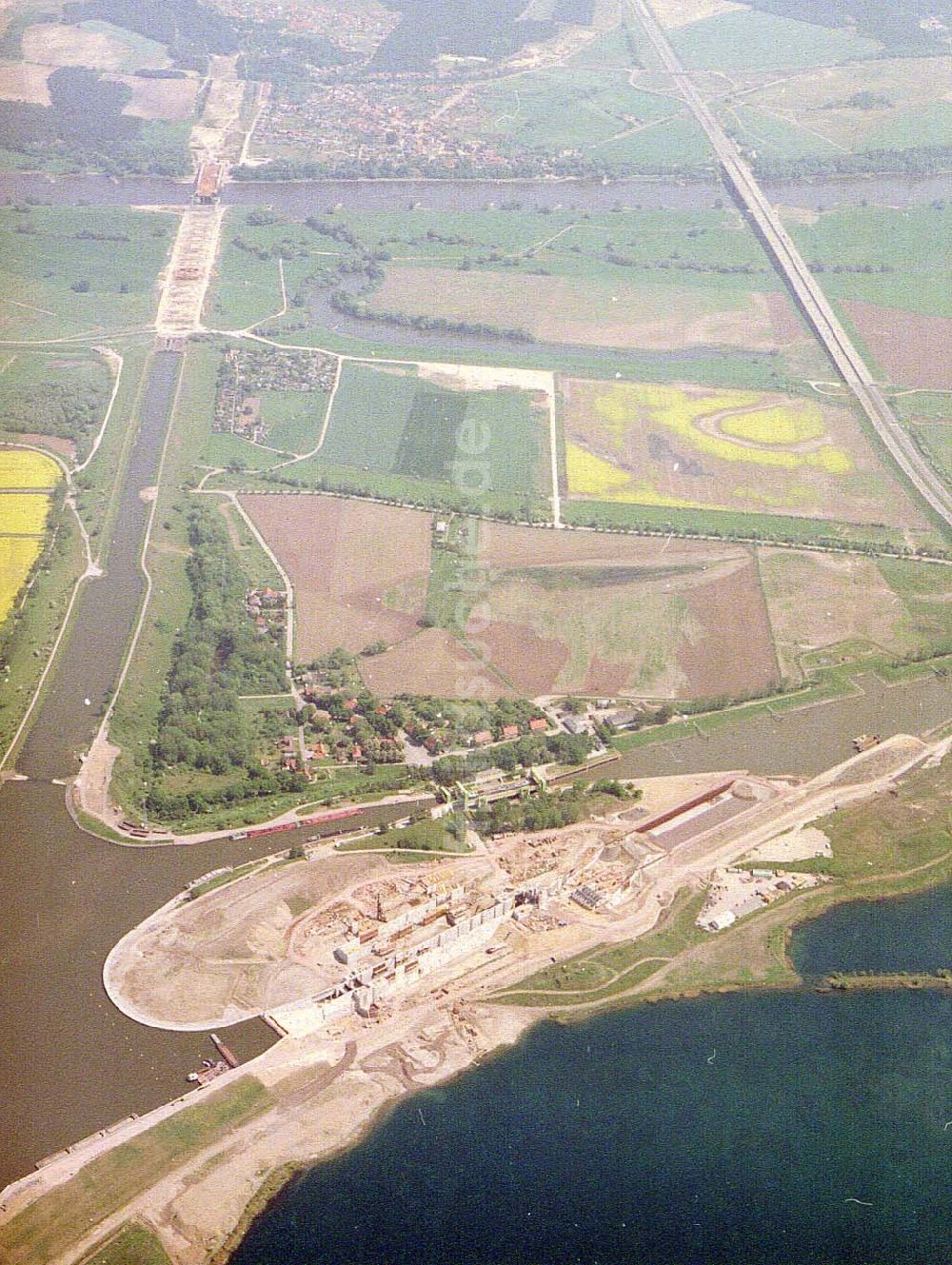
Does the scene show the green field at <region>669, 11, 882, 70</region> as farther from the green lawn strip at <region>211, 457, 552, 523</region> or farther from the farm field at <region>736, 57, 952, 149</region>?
the green lawn strip at <region>211, 457, 552, 523</region>

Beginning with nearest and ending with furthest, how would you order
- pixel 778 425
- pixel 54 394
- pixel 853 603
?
pixel 853 603 → pixel 54 394 → pixel 778 425

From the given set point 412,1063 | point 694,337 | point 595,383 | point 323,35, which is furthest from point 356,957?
point 323,35

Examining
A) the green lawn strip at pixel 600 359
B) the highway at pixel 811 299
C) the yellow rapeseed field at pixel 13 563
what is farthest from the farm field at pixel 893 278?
the yellow rapeseed field at pixel 13 563

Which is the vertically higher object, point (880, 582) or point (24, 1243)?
point (24, 1243)

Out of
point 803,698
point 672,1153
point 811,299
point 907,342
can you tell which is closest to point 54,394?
point 803,698

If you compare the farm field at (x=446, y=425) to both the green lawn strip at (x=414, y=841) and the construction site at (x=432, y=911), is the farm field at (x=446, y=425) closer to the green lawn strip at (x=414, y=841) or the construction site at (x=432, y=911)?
the construction site at (x=432, y=911)

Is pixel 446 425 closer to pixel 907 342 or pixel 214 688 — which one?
pixel 214 688

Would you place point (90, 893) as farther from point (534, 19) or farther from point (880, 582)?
point (534, 19)

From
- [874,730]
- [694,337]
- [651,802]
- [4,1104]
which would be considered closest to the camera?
[4,1104]
